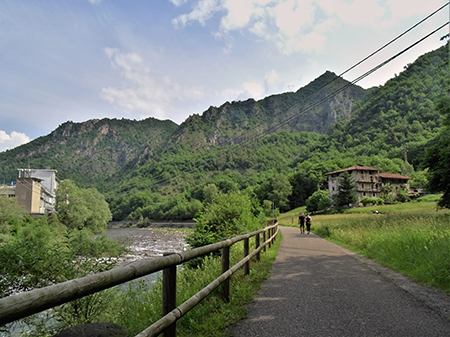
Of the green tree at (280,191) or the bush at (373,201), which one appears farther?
the green tree at (280,191)

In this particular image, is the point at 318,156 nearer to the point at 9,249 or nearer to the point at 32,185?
the point at 32,185

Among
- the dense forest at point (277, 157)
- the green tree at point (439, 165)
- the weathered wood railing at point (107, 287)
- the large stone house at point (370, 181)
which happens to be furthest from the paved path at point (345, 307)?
the large stone house at point (370, 181)

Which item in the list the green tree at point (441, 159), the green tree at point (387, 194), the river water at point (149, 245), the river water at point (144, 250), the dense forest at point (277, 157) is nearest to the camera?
the river water at point (144, 250)

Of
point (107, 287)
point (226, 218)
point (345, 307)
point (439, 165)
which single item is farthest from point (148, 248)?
point (107, 287)

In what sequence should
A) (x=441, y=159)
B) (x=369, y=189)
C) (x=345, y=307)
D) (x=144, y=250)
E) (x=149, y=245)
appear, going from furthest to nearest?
1. (x=369, y=189)
2. (x=149, y=245)
3. (x=144, y=250)
4. (x=441, y=159)
5. (x=345, y=307)

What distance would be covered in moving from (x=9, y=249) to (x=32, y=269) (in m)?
2.05

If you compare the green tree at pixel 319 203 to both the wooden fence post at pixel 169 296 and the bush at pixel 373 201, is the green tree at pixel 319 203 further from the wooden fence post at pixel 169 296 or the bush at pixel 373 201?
the wooden fence post at pixel 169 296

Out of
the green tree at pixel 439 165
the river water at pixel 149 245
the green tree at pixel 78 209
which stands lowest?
the river water at pixel 149 245

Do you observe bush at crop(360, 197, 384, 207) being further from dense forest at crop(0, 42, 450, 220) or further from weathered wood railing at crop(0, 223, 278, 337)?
weathered wood railing at crop(0, 223, 278, 337)

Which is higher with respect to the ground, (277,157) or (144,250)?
(277,157)

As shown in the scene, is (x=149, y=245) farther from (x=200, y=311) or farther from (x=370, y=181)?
(x=370, y=181)

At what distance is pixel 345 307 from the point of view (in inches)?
185

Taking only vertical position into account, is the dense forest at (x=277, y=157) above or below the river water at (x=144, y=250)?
above

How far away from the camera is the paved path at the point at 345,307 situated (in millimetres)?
3758
